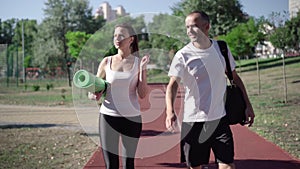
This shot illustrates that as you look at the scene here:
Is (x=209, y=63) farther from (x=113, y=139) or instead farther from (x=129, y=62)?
(x=113, y=139)

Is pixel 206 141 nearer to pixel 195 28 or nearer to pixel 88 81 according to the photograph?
pixel 195 28

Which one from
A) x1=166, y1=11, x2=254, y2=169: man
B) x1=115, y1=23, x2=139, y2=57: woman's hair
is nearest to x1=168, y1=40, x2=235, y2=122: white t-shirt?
x1=166, y1=11, x2=254, y2=169: man

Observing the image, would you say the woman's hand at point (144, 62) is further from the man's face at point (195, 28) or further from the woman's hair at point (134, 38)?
the man's face at point (195, 28)

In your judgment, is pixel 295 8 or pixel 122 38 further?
pixel 295 8

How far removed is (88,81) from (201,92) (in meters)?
0.94

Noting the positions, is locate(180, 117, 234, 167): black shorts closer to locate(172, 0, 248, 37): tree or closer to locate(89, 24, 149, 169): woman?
locate(89, 24, 149, 169): woman

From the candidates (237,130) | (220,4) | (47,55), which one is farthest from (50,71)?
(237,130)

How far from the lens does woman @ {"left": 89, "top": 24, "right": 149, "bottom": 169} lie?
11.6 ft

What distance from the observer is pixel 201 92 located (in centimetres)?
331

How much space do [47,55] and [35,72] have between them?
159 inches

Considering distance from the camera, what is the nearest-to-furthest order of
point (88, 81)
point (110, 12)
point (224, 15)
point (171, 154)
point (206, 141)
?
point (88, 81)
point (206, 141)
point (171, 154)
point (224, 15)
point (110, 12)

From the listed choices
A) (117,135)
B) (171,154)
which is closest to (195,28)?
(117,135)

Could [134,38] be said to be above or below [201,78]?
above

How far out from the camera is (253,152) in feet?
21.6
